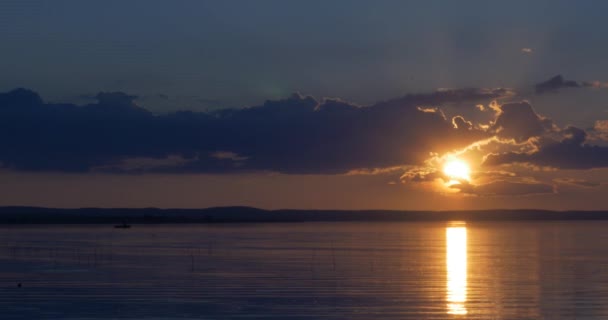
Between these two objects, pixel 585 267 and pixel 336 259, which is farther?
pixel 336 259

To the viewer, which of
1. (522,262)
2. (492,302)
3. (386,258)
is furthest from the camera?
(386,258)

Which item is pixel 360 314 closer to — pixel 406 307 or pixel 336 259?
pixel 406 307

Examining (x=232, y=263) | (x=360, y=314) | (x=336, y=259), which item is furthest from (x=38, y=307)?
(x=336, y=259)

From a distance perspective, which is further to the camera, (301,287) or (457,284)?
(457,284)

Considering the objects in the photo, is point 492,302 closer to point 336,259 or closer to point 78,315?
point 78,315

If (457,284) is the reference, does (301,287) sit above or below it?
below

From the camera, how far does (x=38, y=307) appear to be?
114ft

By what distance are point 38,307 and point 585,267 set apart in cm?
3505

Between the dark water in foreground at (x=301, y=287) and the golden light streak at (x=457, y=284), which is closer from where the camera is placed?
the dark water in foreground at (x=301, y=287)

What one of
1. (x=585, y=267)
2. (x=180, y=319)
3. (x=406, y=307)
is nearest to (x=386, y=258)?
(x=585, y=267)

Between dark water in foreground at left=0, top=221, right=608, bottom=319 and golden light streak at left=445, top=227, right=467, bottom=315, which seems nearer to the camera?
dark water in foreground at left=0, top=221, right=608, bottom=319

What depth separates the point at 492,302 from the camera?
36844 mm

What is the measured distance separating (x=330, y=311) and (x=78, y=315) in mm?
9103

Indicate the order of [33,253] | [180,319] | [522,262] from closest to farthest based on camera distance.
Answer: [180,319] → [522,262] → [33,253]
